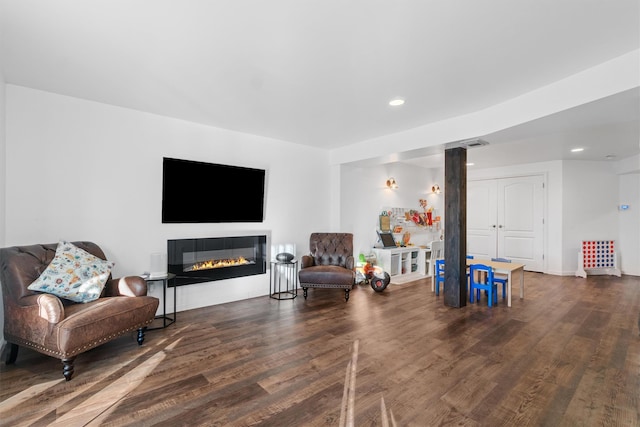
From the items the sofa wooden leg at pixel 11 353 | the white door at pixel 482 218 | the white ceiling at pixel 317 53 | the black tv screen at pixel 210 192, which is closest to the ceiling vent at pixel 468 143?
the white ceiling at pixel 317 53

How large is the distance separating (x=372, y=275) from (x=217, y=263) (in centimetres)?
264

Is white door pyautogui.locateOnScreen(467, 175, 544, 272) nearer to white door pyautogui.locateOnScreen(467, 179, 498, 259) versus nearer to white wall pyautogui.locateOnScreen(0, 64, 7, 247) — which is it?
white door pyautogui.locateOnScreen(467, 179, 498, 259)

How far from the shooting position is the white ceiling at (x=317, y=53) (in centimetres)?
185

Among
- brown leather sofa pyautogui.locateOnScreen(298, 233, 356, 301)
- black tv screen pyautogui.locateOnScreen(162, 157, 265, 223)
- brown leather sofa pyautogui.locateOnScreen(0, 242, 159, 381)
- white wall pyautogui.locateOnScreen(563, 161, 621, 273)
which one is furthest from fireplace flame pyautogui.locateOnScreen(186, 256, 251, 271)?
white wall pyautogui.locateOnScreen(563, 161, 621, 273)

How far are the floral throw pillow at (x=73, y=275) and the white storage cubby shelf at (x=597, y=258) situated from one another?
328 inches

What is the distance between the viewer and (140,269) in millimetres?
3590

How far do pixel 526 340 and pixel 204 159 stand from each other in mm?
4394

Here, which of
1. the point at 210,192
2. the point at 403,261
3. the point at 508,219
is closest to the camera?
the point at 210,192

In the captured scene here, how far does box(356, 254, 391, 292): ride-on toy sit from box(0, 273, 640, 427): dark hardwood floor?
3.34ft

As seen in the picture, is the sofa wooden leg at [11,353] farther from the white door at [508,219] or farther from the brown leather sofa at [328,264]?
the white door at [508,219]

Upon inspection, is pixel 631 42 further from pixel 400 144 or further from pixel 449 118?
pixel 400 144

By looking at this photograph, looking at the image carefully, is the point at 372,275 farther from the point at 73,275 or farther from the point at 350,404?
the point at 73,275

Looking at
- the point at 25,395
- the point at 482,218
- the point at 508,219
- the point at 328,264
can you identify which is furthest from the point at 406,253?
the point at 25,395

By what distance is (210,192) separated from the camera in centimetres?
409
